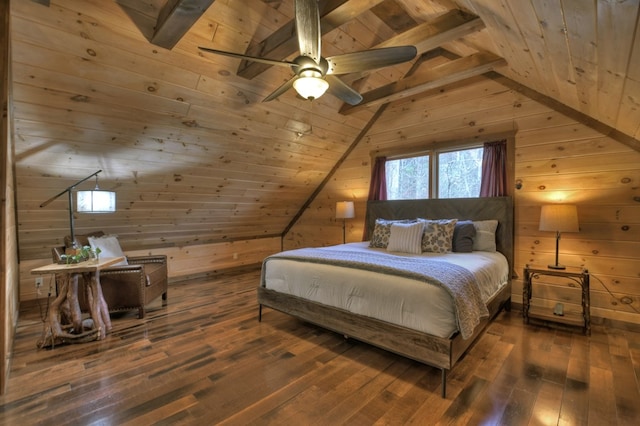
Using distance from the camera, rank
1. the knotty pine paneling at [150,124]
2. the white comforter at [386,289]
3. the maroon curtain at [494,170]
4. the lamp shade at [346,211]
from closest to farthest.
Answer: the white comforter at [386,289], the knotty pine paneling at [150,124], the maroon curtain at [494,170], the lamp shade at [346,211]

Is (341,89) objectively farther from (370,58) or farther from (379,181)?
(379,181)

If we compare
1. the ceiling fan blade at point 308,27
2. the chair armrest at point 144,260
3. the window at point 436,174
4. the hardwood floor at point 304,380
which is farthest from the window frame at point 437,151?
the chair armrest at point 144,260

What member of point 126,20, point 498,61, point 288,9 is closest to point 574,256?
point 498,61

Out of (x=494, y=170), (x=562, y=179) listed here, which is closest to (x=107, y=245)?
(x=494, y=170)

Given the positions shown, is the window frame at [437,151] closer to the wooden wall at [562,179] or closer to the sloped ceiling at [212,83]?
the wooden wall at [562,179]

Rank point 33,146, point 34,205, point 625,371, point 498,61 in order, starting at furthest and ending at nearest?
point 34,205
point 498,61
point 33,146
point 625,371

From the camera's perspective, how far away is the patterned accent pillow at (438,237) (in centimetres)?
326

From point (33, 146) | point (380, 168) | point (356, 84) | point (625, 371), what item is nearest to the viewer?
point (625, 371)

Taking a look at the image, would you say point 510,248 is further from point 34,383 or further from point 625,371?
point 34,383

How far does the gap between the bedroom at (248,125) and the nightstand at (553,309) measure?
0.63 feet

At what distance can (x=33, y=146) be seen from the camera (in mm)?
2598

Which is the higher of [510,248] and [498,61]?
[498,61]

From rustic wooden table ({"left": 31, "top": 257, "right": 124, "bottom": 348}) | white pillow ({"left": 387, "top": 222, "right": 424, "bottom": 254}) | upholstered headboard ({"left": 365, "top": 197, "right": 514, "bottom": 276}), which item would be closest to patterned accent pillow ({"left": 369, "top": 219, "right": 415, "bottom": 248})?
white pillow ({"left": 387, "top": 222, "right": 424, "bottom": 254})

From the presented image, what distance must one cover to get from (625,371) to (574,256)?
1.32 m
